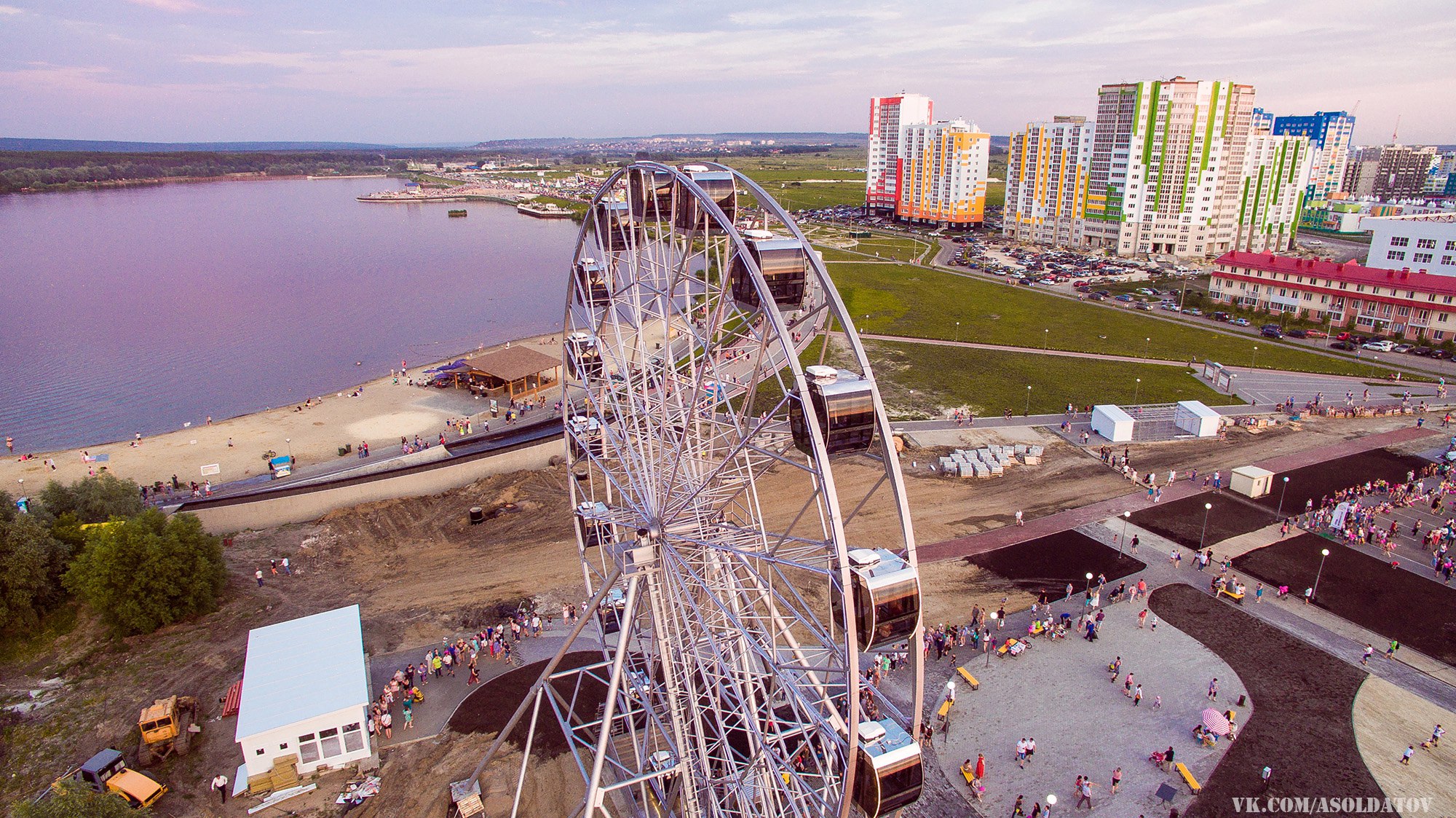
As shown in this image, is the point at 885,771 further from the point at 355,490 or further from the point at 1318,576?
the point at 355,490

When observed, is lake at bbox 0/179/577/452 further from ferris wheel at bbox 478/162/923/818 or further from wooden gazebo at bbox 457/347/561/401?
ferris wheel at bbox 478/162/923/818

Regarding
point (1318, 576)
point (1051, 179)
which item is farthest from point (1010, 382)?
point (1051, 179)

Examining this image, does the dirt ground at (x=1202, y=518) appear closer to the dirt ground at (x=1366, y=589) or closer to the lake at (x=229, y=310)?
the dirt ground at (x=1366, y=589)

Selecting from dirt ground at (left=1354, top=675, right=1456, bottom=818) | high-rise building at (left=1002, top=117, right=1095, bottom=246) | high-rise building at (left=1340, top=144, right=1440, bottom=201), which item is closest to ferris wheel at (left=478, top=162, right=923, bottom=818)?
dirt ground at (left=1354, top=675, right=1456, bottom=818)

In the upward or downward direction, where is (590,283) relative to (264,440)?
upward

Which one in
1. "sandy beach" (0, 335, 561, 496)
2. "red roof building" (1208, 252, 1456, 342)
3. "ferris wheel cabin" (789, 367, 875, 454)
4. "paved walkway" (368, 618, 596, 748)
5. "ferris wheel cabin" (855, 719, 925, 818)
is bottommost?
"paved walkway" (368, 618, 596, 748)

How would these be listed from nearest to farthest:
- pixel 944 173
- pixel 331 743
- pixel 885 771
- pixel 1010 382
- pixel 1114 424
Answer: pixel 885 771, pixel 331 743, pixel 1114 424, pixel 1010 382, pixel 944 173

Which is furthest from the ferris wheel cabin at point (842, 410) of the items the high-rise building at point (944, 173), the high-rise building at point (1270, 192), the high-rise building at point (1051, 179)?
the high-rise building at point (944, 173)
